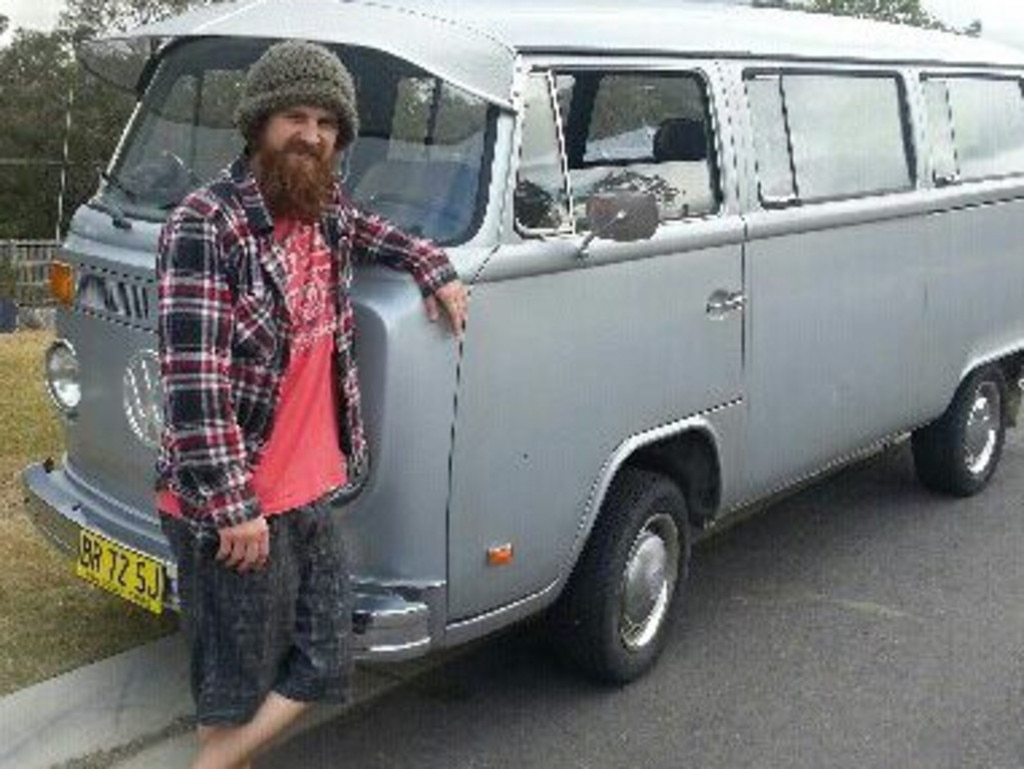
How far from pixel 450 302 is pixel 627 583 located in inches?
54.3

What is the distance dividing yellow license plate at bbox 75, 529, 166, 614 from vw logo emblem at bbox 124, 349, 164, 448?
32 centimetres

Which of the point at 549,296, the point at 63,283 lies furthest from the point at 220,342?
the point at 63,283

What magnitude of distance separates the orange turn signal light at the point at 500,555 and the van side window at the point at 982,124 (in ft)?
10.0

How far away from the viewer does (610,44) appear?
3.94m

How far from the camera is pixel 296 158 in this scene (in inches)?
108

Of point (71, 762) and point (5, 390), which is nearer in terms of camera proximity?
point (71, 762)

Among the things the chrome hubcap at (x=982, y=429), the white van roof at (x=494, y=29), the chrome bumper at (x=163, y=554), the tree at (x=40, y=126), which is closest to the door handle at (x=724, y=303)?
the white van roof at (x=494, y=29)

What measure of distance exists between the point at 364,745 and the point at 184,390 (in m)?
1.67

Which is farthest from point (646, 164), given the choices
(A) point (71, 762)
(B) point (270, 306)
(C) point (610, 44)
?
(A) point (71, 762)

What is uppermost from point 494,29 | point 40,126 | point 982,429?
point 40,126

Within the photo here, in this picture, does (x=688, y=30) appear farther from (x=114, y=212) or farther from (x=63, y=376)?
(x=63, y=376)

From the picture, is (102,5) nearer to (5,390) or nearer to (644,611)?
(5,390)

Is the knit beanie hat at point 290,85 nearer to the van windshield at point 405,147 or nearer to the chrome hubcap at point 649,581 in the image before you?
the van windshield at point 405,147

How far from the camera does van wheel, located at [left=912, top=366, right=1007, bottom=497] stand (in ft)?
20.6
